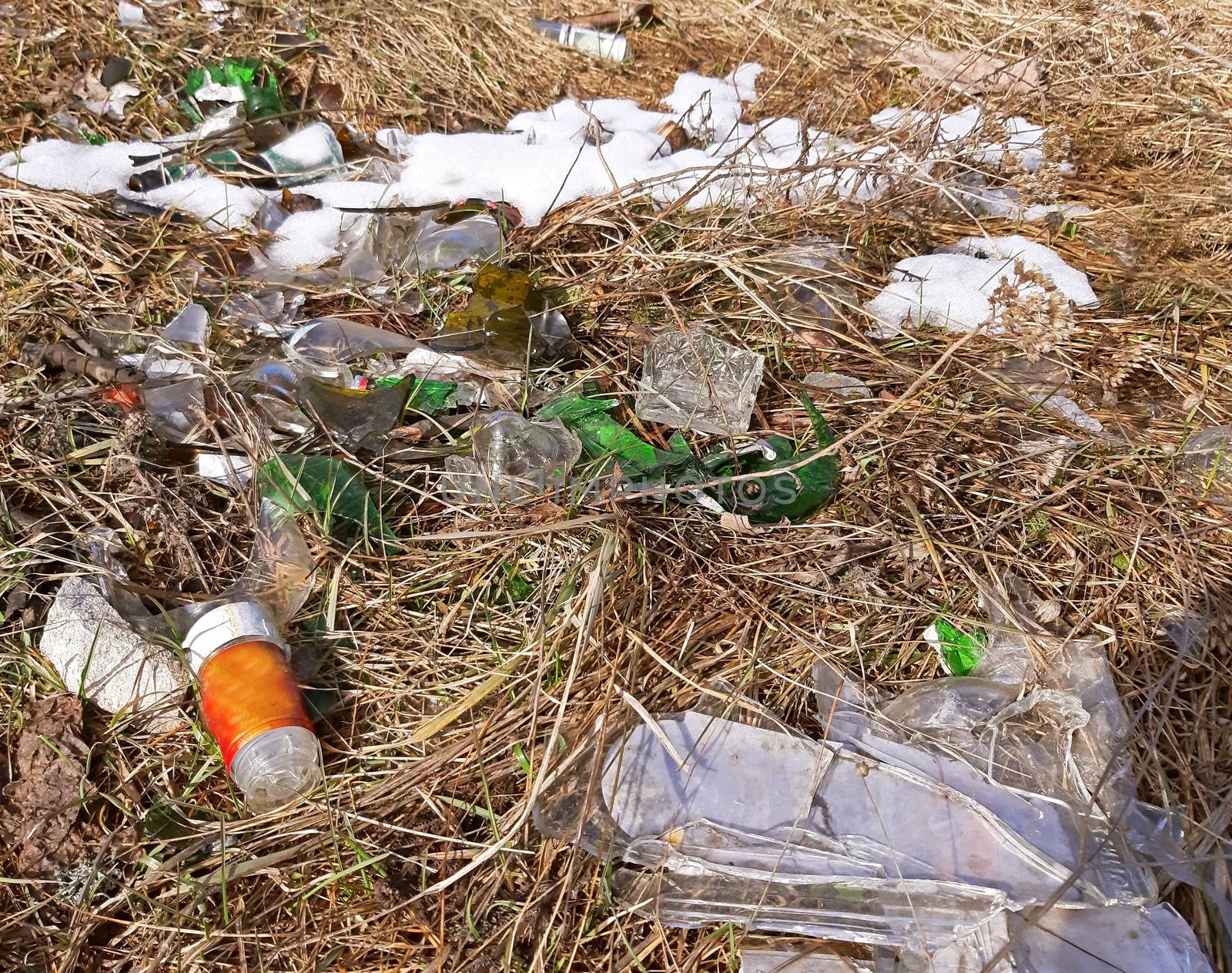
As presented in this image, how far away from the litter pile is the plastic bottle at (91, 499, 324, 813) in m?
0.42

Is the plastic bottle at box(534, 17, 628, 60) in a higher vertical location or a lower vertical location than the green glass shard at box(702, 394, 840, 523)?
higher

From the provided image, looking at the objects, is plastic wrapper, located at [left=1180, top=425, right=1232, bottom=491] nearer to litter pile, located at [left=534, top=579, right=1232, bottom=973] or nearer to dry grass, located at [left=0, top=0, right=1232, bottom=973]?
dry grass, located at [left=0, top=0, right=1232, bottom=973]

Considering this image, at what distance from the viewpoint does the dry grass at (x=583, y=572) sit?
130cm

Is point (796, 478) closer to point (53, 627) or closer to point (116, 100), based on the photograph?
point (53, 627)

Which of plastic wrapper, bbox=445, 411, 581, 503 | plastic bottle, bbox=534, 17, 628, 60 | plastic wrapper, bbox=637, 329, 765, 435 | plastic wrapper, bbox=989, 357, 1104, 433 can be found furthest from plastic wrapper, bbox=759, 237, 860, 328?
plastic bottle, bbox=534, 17, 628, 60

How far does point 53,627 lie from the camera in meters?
1.55

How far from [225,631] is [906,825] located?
115cm

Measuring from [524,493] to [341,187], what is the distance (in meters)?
1.52

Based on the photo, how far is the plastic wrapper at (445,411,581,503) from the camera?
1.78 meters

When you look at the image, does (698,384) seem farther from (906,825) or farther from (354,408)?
(906,825)

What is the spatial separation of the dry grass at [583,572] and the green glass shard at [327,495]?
5cm

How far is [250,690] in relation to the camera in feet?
4.60

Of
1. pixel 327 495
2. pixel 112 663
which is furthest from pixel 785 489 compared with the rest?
pixel 112 663

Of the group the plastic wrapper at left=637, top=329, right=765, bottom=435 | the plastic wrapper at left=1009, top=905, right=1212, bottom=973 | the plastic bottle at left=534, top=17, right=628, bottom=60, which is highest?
the plastic bottle at left=534, top=17, right=628, bottom=60
